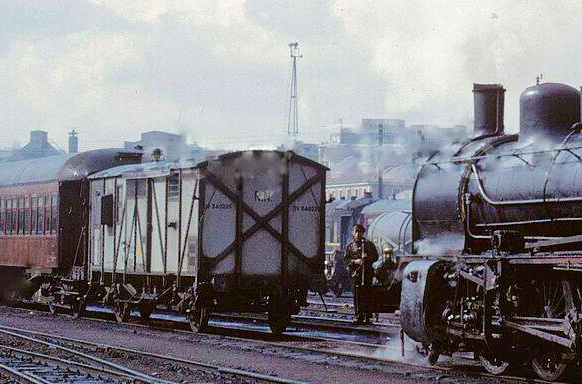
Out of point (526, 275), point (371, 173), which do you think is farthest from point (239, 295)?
point (371, 173)

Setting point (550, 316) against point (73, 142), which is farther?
point (73, 142)

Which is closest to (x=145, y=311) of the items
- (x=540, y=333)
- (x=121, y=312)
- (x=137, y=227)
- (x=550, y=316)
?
(x=121, y=312)

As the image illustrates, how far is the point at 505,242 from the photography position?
40.8 feet

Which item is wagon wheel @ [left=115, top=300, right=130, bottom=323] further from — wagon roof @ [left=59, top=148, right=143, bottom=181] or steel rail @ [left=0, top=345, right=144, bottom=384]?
steel rail @ [left=0, top=345, right=144, bottom=384]

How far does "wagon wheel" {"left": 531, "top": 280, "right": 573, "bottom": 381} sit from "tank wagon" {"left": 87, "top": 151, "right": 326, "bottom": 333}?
7.47 m

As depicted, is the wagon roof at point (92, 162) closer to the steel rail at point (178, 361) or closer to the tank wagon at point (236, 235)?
the tank wagon at point (236, 235)

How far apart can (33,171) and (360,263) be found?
42.0 feet

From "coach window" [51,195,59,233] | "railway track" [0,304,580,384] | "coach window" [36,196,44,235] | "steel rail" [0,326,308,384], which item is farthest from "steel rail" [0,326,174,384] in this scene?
"coach window" [36,196,44,235]

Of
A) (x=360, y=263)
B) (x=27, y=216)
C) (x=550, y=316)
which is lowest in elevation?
(x=550, y=316)

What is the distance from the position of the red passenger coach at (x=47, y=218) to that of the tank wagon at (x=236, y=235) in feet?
13.6

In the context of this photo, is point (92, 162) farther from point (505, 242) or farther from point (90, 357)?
point (505, 242)

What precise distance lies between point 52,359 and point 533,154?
7.22m

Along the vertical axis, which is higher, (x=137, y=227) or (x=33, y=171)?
(x=33, y=171)

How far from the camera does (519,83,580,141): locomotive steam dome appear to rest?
40.4ft
